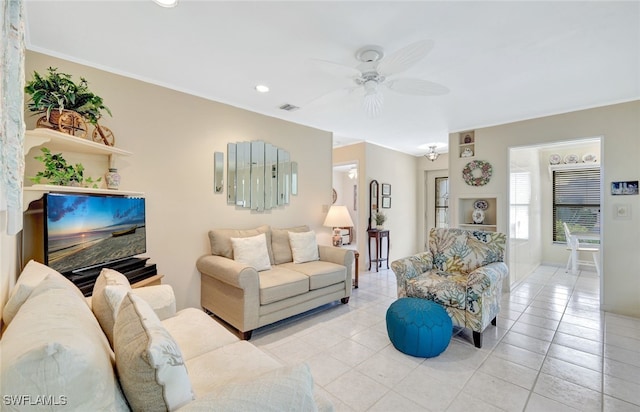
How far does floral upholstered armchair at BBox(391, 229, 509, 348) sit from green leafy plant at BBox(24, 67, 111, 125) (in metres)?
2.94

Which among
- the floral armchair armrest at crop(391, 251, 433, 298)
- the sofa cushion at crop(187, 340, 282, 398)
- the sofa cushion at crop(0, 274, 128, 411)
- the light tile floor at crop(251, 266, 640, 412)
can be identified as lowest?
the light tile floor at crop(251, 266, 640, 412)

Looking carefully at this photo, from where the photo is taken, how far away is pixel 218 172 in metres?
3.21

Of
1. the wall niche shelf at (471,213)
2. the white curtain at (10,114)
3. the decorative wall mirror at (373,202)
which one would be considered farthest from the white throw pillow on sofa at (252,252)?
the wall niche shelf at (471,213)

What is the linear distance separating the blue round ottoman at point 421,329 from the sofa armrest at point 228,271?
130cm

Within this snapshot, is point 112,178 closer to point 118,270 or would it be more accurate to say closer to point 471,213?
point 118,270

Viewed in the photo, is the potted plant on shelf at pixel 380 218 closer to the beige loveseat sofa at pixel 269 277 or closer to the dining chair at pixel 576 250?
the beige loveseat sofa at pixel 269 277

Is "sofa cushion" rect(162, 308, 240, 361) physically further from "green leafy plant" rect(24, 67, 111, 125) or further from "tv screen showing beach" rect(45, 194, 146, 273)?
"green leafy plant" rect(24, 67, 111, 125)

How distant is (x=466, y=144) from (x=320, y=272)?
3.17 metres

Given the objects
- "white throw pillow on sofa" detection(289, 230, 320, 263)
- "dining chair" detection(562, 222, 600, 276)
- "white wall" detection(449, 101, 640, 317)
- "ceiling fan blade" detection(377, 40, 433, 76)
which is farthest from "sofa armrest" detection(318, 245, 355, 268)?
"dining chair" detection(562, 222, 600, 276)

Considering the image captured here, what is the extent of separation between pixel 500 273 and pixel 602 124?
239 cm

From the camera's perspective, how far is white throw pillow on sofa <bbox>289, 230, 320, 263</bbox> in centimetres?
341

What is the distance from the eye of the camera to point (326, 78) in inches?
103

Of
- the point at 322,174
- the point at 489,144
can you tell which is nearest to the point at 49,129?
the point at 322,174

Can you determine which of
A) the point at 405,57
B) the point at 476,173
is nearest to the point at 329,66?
the point at 405,57
